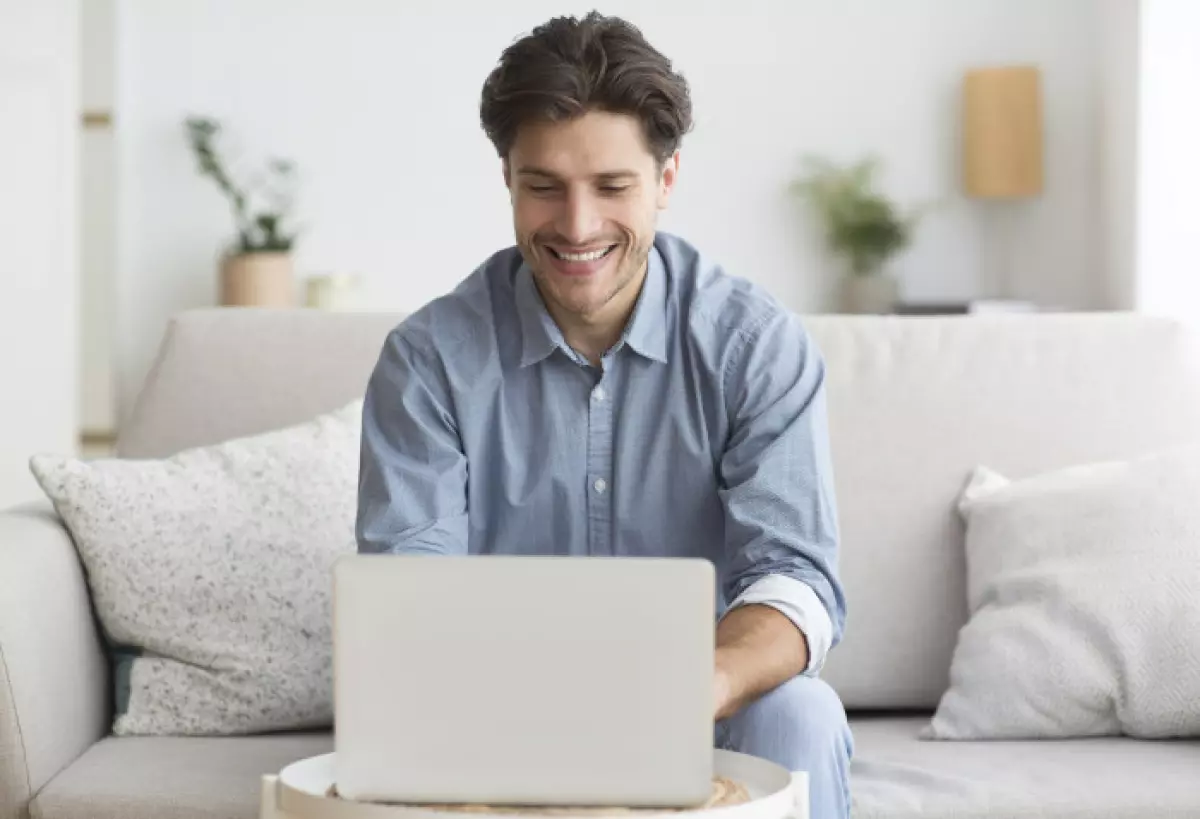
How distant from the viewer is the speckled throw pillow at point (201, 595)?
2234 millimetres

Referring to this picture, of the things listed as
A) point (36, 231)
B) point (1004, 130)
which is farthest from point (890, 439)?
point (36, 231)

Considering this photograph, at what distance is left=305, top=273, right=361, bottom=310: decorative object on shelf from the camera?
5316mm

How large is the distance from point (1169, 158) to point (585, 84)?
3.31 meters

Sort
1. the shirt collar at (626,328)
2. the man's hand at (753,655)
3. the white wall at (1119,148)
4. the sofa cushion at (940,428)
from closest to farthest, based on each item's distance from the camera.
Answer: the man's hand at (753,655) → the shirt collar at (626,328) → the sofa cushion at (940,428) → the white wall at (1119,148)

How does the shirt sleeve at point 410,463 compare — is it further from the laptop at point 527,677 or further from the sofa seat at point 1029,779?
the laptop at point 527,677

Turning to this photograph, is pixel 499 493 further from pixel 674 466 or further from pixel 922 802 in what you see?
pixel 922 802

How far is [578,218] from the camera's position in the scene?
1847 mm

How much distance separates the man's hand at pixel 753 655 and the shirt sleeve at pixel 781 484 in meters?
0.02

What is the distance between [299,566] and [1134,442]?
120 centimetres

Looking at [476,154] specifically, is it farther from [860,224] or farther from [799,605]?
[799,605]

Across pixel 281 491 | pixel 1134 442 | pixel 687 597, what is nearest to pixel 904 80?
pixel 1134 442

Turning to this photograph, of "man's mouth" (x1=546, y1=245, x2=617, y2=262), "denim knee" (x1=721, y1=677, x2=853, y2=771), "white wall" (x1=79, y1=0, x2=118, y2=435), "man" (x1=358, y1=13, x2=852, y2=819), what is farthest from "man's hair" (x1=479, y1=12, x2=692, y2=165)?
"white wall" (x1=79, y1=0, x2=118, y2=435)

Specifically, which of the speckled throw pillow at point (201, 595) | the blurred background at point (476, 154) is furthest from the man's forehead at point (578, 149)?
the blurred background at point (476, 154)

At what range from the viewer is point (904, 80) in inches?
212
